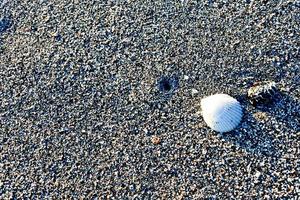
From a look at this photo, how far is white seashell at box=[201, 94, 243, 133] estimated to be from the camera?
232cm

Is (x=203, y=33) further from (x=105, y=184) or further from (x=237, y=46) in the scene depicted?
(x=105, y=184)

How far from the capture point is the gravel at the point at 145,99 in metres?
2.29

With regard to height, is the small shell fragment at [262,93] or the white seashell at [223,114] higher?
the small shell fragment at [262,93]

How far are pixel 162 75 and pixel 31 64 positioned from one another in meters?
0.74

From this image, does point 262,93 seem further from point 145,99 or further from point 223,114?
point 145,99

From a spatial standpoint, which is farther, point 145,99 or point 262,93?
point 145,99

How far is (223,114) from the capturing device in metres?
2.32

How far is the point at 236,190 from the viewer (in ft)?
7.30

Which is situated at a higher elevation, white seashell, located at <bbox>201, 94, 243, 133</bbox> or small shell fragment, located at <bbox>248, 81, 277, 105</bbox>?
small shell fragment, located at <bbox>248, 81, 277, 105</bbox>

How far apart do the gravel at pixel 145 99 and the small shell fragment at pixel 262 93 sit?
5cm

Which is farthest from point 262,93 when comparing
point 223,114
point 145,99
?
point 145,99

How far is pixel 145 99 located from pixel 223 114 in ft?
1.36

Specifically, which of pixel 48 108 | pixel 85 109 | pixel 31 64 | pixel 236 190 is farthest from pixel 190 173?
pixel 31 64

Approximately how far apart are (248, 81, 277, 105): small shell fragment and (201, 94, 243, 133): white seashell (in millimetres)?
79
